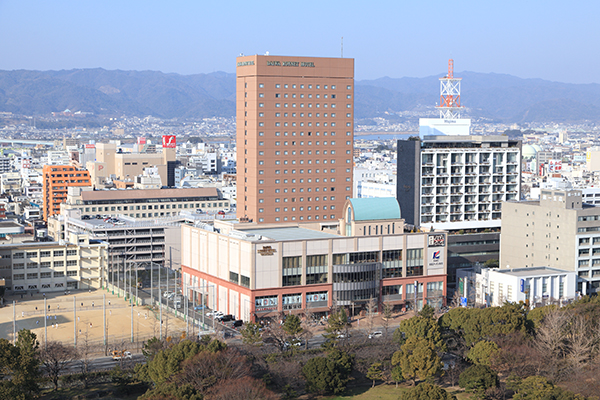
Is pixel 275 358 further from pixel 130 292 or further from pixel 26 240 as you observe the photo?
pixel 26 240

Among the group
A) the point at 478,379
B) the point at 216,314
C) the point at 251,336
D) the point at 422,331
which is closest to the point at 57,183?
the point at 216,314

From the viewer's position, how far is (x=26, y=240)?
4341 inches

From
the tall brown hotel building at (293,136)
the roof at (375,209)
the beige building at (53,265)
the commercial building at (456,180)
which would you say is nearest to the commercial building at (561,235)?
the commercial building at (456,180)

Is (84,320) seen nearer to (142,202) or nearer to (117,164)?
(142,202)

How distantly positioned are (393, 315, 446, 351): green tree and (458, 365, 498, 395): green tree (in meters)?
6.06

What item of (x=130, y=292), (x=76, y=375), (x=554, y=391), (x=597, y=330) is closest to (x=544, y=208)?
(x=597, y=330)

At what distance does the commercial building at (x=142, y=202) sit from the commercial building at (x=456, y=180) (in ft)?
157

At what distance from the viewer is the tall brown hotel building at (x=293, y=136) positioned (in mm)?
110188

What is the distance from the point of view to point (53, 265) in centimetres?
10094

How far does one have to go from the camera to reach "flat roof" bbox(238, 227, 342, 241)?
8519 cm

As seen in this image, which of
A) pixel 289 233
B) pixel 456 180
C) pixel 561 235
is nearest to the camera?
pixel 289 233

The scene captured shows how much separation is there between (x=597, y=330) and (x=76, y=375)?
45.4 m

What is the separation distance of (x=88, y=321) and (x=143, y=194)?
56986mm

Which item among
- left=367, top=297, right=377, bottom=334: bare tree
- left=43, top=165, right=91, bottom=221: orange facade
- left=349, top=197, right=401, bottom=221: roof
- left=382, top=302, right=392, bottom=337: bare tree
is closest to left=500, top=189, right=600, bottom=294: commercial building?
left=349, top=197, right=401, bottom=221: roof
